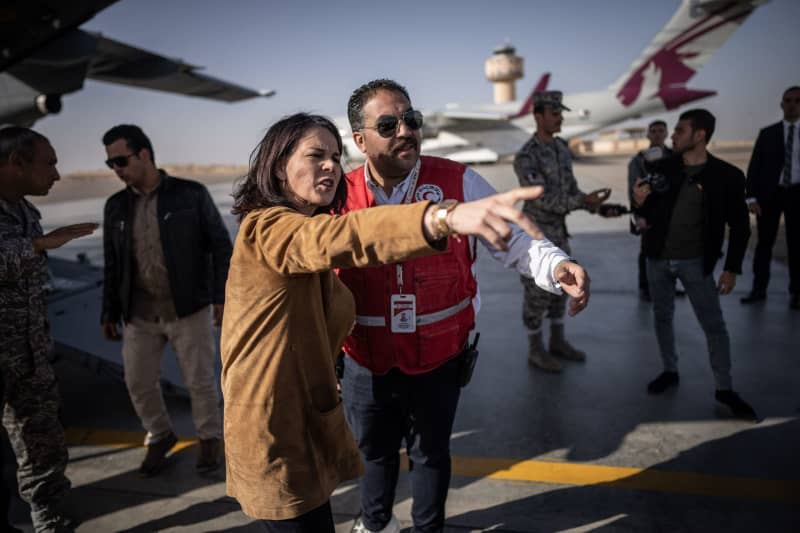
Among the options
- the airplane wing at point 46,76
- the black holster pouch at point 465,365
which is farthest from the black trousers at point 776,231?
the airplane wing at point 46,76

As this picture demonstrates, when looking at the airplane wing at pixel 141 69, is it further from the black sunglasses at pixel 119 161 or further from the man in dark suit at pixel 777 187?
the man in dark suit at pixel 777 187

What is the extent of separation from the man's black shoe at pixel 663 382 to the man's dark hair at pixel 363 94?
2728 millimetres

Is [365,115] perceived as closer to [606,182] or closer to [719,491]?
[719,491]

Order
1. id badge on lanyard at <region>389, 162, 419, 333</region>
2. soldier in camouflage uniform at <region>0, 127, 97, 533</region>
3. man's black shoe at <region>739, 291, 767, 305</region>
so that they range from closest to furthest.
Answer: id badge on lanyard at <region>389, 162, 419, 333</region> → soldier in camouflage uniform at <region>0, 127, 97, 533</region> → man's black shoe at <region>739, 291, 767, 305</region>

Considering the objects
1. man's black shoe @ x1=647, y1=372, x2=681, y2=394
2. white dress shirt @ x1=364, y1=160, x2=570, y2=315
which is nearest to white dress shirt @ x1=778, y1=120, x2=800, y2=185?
man's black shoe @ x1=647, y1=372, x2=681, y2=394

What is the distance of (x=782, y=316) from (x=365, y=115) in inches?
184

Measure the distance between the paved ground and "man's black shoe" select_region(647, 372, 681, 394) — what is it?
7 centimetres

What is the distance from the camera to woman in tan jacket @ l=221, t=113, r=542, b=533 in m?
1.19

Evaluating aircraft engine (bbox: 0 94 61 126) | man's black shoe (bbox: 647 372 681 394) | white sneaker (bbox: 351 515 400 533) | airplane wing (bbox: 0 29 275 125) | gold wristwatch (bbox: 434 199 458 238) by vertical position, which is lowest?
white sneaker (bbox: 351 515 400 533)

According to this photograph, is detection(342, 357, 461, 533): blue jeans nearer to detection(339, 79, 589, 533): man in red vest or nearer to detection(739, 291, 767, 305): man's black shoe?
detection(339, 79, 589, 533): man in red vest

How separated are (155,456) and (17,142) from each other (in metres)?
1.79

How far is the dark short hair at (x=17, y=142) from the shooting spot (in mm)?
2060

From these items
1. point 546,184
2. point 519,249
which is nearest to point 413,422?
point 519,249

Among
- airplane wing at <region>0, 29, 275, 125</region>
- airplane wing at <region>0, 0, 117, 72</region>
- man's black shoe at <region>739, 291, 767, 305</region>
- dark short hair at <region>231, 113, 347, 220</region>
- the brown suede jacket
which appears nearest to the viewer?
the brown suede jacket
